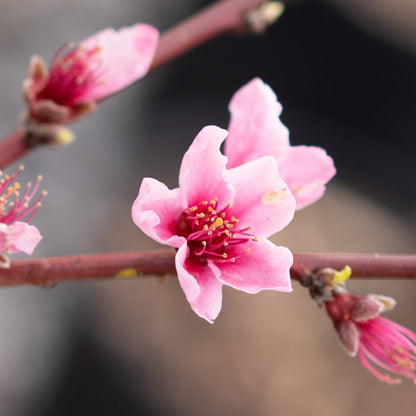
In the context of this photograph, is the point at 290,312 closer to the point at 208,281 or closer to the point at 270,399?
the point at 270,399

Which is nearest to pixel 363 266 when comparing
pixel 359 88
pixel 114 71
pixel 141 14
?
pixel 114 71

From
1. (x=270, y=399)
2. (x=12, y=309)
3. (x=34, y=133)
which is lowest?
(x=270, y=399)

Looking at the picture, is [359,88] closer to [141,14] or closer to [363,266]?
[141,14]

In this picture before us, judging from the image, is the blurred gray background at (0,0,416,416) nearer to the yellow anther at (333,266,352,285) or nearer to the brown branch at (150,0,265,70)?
the brown branch at (150,0,265,70)

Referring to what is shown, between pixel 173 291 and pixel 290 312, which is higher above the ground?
pixel 173 291

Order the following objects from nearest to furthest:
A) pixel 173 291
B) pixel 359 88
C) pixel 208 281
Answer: pixel 208 281 < pixel 173 291 < pixel 359 88

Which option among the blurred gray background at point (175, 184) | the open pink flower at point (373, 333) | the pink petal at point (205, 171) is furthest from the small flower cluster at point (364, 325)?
A: the blurred gray background at point (175, 184)

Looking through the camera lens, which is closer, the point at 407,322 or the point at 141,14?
the point at 407,322

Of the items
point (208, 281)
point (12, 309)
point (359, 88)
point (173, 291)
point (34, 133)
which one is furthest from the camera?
point (359, 88)
